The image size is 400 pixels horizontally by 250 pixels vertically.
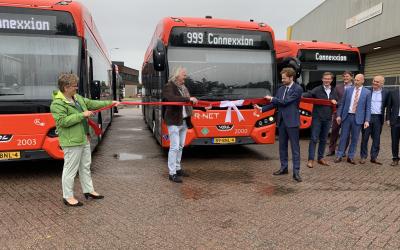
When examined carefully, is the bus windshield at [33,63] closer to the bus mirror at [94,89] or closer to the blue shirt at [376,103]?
the bus mirror at [94,89]

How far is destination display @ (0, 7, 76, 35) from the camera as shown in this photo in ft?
19.5

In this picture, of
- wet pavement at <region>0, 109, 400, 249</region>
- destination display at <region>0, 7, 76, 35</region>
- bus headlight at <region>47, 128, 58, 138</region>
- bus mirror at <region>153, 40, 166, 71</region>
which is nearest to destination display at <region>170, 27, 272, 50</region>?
bus mirror at <region>153, 40, 166, 71</region>

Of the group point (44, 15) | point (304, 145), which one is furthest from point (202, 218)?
point (304, 145)

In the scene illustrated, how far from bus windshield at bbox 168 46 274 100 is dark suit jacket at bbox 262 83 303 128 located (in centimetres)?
149

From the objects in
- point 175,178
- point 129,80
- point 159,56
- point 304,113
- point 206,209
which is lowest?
point 206,209

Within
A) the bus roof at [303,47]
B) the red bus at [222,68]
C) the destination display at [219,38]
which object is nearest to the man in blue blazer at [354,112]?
the red bus at [222,68]

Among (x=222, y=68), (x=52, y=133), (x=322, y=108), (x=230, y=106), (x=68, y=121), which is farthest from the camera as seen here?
(x=222, y=68)

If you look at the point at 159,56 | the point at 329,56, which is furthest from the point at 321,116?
the point at 329,56

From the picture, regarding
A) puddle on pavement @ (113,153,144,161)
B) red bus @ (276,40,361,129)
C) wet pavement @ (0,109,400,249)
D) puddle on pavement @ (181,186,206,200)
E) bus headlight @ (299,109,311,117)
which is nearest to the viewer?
wet pavement @ (0,109,400,249)

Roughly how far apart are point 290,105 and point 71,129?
353 centimetres

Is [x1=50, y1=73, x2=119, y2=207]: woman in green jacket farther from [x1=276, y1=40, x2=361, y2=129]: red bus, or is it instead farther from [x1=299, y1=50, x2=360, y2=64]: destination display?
[x1=299, y1=50, x2=360, y2=64]: destination display

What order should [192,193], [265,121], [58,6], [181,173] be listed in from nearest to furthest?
[192,193] → [58,6] → [181,173] → [265,121]

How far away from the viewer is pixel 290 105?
6.09 m

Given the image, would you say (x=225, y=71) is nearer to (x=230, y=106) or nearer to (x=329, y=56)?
(x=230, y=106)
